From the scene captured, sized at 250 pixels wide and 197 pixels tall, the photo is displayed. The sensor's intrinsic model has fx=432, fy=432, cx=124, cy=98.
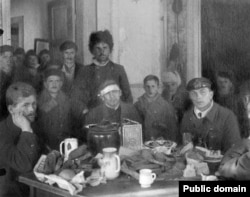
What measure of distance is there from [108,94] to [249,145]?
1.06 metres

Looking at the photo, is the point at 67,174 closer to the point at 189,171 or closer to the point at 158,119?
the point at 189,171

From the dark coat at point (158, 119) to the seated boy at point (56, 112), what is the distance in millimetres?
466

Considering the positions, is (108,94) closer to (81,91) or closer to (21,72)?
(81,91)

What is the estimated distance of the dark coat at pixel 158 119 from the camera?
3.21 m

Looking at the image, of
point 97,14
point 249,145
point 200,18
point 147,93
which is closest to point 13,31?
point 97,14

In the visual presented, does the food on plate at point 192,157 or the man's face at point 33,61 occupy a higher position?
the man's face at point 33,61

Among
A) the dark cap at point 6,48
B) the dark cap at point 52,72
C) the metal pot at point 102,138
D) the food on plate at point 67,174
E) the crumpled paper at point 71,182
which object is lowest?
the crumpled paper at point 71,182

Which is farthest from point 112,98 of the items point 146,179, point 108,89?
point 146,179

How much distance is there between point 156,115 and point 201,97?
360 millimetres

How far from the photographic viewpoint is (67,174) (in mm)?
2402

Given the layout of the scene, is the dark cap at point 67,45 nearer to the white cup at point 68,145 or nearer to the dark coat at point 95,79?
the dark coat at point 95,79

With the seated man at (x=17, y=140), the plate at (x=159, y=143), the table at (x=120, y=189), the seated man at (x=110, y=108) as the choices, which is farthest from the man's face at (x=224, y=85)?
the seated man at (x=17, y=140)

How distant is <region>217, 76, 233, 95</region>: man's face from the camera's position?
10.3ft

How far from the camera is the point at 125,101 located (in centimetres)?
317
